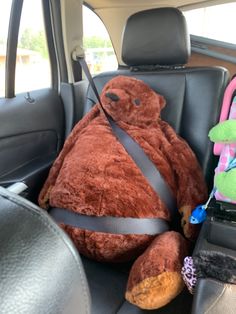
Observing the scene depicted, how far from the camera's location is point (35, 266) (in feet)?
0.92

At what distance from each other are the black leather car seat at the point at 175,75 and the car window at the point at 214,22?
4.28 ft

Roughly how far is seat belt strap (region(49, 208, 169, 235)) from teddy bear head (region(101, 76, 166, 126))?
404 mm

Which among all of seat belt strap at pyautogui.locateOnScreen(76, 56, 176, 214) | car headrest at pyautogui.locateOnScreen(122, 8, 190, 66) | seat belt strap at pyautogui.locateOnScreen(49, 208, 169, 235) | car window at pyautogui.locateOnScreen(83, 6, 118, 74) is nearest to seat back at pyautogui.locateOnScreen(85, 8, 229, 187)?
car headrest at pyautogui.locateOnScreen(122, 8, 190, 66)

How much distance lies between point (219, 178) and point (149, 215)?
0.31 m

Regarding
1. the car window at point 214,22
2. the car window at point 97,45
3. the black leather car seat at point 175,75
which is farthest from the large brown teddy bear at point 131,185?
the car window at point 214,22

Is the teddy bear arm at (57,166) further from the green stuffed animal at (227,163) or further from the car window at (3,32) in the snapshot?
the green stuffed animal at (227,163)

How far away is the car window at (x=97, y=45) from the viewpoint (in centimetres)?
216

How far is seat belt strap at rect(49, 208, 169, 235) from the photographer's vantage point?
972 millimetres

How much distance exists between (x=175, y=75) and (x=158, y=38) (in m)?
0.18

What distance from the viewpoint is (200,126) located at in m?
1.23

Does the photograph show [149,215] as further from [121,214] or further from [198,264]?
[198,264]

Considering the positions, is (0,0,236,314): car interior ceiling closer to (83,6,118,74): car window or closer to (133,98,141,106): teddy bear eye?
(83,6,118,74): car window

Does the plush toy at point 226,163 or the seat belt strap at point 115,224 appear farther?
the seat belt strap at point 115,224

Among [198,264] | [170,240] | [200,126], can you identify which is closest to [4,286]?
[198,264]
